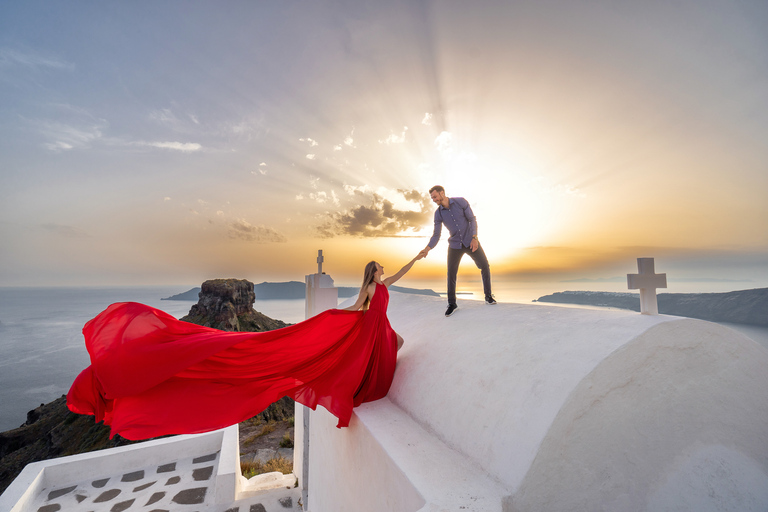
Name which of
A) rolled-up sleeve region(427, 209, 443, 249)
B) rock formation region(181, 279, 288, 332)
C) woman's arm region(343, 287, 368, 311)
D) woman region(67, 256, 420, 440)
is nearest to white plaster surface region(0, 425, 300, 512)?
woman region(67, 256, 420, 440)

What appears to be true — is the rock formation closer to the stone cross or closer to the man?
the man

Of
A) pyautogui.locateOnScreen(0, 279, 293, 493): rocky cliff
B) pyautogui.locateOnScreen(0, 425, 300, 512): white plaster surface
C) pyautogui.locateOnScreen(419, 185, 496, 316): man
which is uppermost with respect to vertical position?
pyautogui.locateOnScreen(419, 185, 496, 316): man

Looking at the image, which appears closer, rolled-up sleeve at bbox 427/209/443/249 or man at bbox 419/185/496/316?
man at bbox 419/185/496/316

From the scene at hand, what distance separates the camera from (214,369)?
3.29 m

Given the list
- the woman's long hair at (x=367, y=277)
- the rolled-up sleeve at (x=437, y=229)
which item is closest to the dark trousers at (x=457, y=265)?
the rolled-up sleeve at (x=437, y=229)

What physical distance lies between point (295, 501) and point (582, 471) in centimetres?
588

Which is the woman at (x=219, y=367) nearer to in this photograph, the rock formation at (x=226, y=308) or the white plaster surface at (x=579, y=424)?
the white plaster surface at (x=579, y=424)

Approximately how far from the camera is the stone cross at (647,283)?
119 inches

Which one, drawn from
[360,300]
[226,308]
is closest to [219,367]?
[360,300]

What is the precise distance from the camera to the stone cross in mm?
3016

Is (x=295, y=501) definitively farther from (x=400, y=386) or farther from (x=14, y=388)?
(x=14, y=388)

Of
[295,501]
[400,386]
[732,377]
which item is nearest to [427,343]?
[400,386]

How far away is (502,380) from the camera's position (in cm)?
266

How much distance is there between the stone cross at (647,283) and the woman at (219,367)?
2.24m
